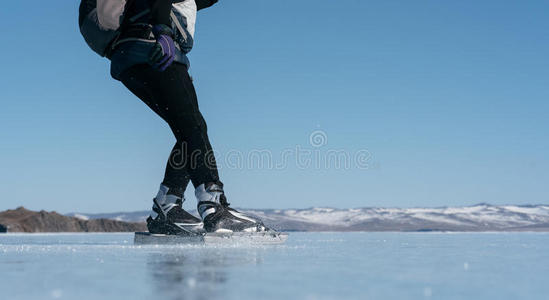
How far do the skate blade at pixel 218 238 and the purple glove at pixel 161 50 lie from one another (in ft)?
3.71

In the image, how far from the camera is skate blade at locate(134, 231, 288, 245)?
3.66 meters

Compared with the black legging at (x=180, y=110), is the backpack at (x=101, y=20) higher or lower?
higher

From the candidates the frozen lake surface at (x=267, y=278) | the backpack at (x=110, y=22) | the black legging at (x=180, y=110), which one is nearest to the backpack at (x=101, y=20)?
the backpack at (x=110, y=22)

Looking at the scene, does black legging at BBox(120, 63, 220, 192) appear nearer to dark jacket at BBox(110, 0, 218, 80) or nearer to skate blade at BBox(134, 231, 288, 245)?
dark jacket at BBox(110, 0, 218, 80)

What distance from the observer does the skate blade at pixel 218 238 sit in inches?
144

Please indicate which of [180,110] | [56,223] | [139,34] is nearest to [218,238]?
[180,110]

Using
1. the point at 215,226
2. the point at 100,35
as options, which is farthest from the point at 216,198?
the point at 100,35

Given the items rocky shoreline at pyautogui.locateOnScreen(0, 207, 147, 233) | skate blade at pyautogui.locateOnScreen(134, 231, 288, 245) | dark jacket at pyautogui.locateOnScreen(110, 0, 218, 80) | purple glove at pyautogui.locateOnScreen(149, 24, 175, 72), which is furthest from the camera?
rocky shoreline at pyautogui.locateOnScreen(0, 207, 147, 233)

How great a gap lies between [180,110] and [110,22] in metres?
0.70

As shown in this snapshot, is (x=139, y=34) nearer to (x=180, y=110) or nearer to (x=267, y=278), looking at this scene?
(x=180, y=110)

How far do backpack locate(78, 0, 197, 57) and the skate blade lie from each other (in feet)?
4.10

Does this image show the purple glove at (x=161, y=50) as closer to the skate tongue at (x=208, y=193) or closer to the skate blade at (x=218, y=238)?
the skate tongue at (x=208, y=193)

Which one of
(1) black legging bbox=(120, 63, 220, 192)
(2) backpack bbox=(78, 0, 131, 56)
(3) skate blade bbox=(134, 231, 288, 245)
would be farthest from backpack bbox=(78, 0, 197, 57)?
(3) skate blade bbox=(134, 231, 288, 245)

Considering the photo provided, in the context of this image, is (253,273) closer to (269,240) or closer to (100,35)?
(269,240)
